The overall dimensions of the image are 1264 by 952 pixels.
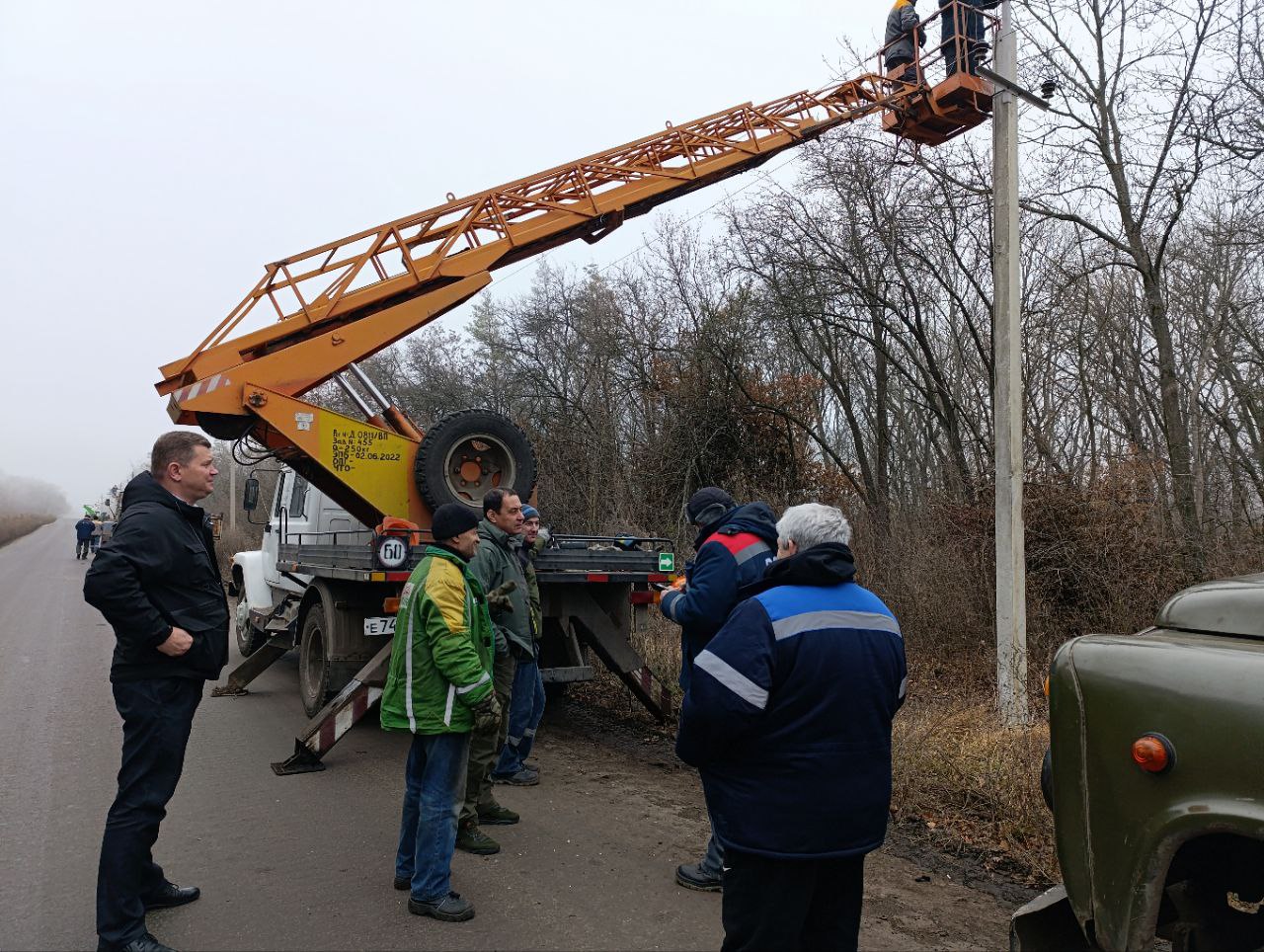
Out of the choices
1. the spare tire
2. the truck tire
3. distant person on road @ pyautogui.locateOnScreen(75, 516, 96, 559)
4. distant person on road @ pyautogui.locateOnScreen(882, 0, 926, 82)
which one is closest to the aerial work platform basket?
distant person on road @ pyautogui.locateOnScreen(882, 0, 926, 82)

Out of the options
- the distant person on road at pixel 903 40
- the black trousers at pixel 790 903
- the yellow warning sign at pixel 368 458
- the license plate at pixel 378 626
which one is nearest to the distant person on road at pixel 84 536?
the yellow warning sign at pixel 368 458

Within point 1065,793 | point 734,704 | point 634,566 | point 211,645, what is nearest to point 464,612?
point 211,645

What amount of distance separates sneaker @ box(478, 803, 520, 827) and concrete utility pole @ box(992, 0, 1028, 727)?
3.50m

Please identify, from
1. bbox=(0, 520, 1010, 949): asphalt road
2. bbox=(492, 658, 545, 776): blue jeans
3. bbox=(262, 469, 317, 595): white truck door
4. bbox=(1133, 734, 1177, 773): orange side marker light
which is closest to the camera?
bbox=(1133, 734, 1177, 773): orange side marker light

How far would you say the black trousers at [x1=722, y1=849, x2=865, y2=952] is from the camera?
8.20 ft

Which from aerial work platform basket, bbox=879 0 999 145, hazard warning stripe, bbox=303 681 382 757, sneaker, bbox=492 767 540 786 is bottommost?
sneaker, bbox=492 767 540 786

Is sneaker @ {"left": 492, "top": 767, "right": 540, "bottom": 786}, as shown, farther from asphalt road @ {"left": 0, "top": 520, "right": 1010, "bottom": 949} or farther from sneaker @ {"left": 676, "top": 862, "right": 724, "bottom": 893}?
sneaker @ {"left": 676, "top": 862, "right": 724, "bottom": 893}

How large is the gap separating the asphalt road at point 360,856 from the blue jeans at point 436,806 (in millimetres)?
173

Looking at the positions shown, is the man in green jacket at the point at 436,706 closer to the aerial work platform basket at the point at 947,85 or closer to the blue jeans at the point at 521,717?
the blue jeans at the point at 521,717

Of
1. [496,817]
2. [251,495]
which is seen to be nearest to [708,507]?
[496,817]

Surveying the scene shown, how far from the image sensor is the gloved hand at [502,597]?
5297 mm

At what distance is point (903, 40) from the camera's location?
9547mm

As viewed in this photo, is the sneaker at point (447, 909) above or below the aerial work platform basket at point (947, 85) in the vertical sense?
below

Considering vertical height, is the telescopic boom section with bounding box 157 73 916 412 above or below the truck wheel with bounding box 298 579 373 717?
above
